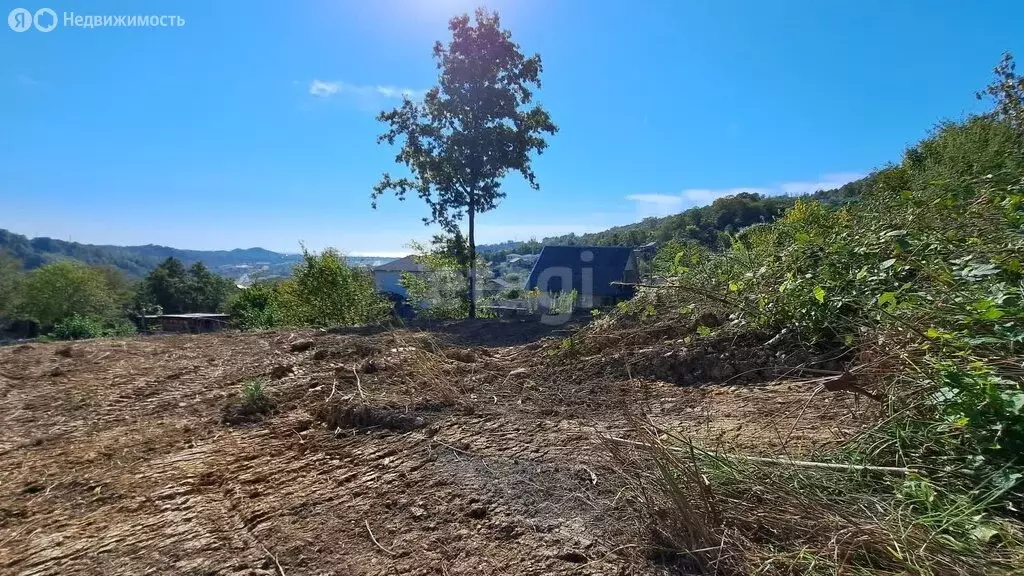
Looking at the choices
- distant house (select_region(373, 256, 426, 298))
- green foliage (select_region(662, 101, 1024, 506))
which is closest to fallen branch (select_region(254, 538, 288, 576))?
green foliage (select_region(662, 101, 1024, 506))

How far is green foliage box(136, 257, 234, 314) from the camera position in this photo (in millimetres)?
41281

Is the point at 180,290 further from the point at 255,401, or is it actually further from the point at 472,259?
the point at 255,401

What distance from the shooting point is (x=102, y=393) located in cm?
339

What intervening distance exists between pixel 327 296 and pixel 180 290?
41.1m

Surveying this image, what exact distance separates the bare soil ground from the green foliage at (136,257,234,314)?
46029 millimetres

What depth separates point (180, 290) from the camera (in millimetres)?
41781

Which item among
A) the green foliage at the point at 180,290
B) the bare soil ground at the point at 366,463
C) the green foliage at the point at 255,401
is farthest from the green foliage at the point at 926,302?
the green foliage at the point at 180,290

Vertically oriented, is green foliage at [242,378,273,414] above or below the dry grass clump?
below

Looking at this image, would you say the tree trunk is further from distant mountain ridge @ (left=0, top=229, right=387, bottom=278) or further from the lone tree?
distant mountain ridge @ (left=0, top=229, right=387, bottom=278)

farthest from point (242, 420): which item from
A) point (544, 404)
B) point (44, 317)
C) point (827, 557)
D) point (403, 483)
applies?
point (44, 317)

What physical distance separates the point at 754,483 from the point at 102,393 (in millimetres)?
4192

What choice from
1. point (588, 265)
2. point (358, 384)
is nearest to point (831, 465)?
point (358, 384)

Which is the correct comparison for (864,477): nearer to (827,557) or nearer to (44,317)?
(827,557)

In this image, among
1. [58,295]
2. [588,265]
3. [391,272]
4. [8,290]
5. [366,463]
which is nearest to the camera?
[366,463]
